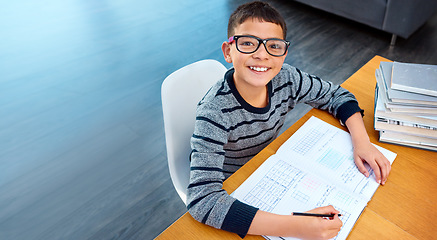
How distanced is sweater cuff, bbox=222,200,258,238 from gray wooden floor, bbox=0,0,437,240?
0.91 m

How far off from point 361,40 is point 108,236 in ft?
8.72

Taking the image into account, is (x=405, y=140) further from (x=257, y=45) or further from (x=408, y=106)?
(x=257, y=45)

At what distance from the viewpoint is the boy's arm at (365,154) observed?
0.86 metres

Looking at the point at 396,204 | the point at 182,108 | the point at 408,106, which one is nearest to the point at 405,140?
the point at 408,106

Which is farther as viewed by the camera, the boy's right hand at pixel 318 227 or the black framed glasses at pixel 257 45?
the black framed glasses at pixel 257 45

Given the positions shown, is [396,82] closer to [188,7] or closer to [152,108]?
[152,108]

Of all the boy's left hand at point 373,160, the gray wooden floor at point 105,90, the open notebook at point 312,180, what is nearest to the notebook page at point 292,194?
the open notebook at point 312,180

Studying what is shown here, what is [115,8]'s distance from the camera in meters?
3.72

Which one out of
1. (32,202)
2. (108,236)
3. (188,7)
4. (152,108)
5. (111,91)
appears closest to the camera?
(108,236)

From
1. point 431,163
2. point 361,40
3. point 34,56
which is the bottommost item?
point 361,40

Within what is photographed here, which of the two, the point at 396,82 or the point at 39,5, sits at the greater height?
the point at 396,82

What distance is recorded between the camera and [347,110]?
39.6 inches

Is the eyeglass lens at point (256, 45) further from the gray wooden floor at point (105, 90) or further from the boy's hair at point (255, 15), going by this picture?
the gray wooden floor at point (105, 90)

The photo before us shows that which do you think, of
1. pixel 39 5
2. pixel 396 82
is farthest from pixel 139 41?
pixel 396 82
